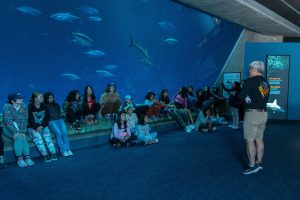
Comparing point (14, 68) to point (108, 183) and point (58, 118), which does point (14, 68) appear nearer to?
point (58, 118)

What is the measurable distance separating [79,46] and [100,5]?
1.37m

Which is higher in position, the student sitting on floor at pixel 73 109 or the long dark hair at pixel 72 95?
the long dark hair at pixel 72 95

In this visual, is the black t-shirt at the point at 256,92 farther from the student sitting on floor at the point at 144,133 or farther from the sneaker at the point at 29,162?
the sneaker at the point at 29,162

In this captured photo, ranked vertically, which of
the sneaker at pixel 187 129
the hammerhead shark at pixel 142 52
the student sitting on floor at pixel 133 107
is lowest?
the sneaker at pixel 187 129

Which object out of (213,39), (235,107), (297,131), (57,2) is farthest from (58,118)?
(213,39)

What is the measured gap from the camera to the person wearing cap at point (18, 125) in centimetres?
496

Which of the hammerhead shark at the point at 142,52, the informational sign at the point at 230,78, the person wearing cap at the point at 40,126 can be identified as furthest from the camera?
the informational sign at the point at 230,78

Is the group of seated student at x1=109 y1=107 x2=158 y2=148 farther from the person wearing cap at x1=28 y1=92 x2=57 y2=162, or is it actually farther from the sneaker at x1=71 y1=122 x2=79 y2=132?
the person wearing cap at x1=28 y1=92 x2=57 y2=162

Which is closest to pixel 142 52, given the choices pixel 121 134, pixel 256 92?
pixel 121 134

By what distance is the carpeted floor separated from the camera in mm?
3584

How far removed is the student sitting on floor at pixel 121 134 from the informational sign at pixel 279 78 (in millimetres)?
5616

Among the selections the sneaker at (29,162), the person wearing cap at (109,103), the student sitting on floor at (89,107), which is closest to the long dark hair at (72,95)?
the student sitting on floor at (89,107)

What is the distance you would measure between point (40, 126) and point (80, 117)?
130 cm

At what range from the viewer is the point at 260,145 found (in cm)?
435
